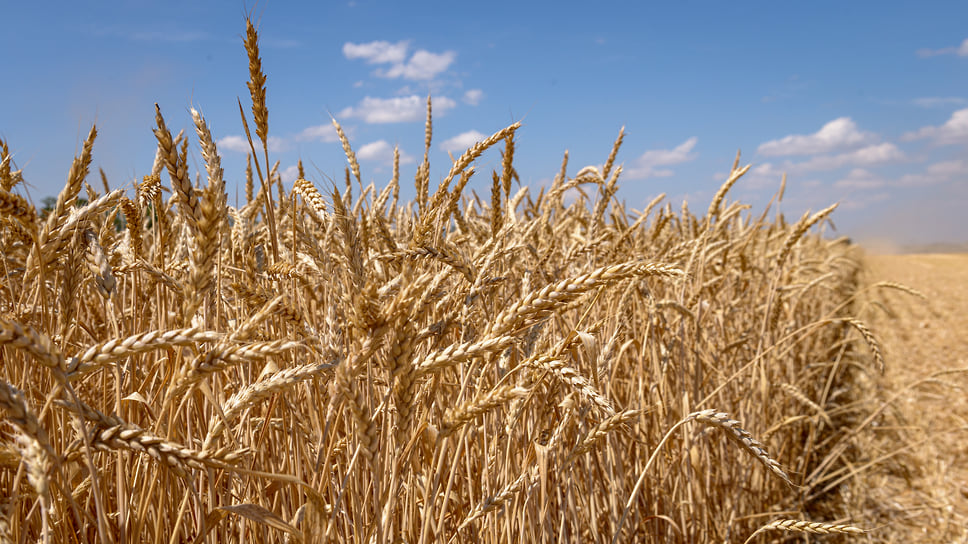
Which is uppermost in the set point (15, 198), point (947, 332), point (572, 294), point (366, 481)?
point (15, 198)

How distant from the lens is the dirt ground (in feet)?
9.47

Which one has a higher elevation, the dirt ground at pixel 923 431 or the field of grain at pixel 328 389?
the field of grain at pixel 328 389

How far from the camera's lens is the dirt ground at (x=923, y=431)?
2887mm

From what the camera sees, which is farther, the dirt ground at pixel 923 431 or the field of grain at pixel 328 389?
the dirt ground at pixel 923 431

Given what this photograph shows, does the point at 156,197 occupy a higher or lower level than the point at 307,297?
higher

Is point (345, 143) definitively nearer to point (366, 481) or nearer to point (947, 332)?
point (366, 481)

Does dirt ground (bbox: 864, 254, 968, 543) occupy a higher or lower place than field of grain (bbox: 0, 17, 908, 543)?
lower

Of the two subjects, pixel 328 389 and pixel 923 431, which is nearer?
pixel 328 389

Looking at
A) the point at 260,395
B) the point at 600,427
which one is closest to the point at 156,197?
the point at 260,395

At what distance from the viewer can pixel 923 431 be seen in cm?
289

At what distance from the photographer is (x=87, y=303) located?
5.71ft

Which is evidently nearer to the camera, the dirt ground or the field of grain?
the field of grain

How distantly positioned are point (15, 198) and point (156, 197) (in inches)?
17.7

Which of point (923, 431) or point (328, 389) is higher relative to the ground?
point (328, 389)
